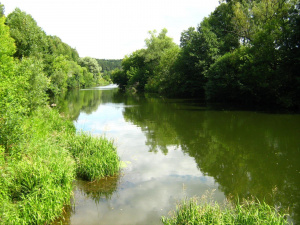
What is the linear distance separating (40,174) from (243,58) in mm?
28398

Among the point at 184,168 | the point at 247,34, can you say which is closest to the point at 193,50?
the point at 247,34

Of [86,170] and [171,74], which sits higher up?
[171,74]

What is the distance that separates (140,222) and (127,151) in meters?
6.91

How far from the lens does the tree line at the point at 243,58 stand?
26219 mm

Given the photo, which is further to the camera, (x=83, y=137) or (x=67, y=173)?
(x=83, y=137)

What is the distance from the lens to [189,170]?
36.2 feet

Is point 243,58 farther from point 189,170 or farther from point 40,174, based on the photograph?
point 40,174

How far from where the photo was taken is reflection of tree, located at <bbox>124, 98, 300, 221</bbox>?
9156mm

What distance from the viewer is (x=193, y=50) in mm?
40219

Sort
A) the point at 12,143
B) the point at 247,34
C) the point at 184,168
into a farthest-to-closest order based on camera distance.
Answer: the point at 247,34
the point at 184,168
the point at 12,143

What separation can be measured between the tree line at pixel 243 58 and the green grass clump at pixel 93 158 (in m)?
22.0

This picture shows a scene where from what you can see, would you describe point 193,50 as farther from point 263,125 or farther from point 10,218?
point 10,218

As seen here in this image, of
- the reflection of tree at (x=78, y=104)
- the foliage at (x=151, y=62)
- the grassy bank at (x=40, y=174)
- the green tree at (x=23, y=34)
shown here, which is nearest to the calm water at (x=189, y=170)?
the grassy bank at (x=40, y=174)

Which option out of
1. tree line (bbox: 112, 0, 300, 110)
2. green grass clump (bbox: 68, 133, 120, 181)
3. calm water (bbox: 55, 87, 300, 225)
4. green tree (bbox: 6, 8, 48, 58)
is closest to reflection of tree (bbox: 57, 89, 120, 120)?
green tree (bbox: 6, 8, 48, 58)
